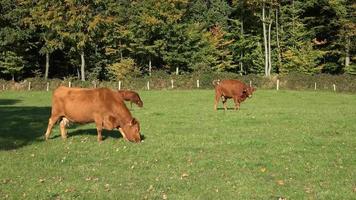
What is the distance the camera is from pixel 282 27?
79.0 meters

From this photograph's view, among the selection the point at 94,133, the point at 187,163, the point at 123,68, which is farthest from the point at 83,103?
the point at 123,68

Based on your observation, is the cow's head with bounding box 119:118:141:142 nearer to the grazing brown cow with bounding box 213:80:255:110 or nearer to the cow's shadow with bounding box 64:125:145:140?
the cow's shadow with bounding box 64:125:145:140

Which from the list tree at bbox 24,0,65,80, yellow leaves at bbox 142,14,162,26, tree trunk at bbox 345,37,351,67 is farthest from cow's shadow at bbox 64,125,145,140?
tree trunk at bbox 345,37,351,67

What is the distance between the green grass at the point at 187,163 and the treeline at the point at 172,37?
49.1 m

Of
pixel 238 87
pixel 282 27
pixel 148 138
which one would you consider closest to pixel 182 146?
pixel 148 138

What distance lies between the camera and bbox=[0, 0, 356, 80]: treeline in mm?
70438

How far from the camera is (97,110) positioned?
1683 cm

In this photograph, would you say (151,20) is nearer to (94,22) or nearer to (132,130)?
(94,22)

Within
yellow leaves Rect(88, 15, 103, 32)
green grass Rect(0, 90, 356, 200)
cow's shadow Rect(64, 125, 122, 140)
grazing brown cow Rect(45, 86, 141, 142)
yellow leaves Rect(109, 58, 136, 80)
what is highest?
yellow leaves Rect(88, 15, 103, 32)

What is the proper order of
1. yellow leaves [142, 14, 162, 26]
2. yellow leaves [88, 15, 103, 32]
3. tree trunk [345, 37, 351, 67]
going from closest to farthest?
1. yellow leaves [88, 15, 103, 32]
2. yellow leaves [142, 14, 162, 26]
3. tree trunk [345, 37, 351, 67]

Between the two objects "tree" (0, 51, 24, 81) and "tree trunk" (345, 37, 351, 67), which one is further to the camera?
"tree trunk" (345, 37, 351, 67)

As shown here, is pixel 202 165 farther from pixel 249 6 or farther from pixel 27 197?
pixel 249 6

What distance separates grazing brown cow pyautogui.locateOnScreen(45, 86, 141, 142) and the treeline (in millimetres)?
50576

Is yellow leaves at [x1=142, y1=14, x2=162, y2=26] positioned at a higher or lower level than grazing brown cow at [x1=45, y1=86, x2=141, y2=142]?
higher
